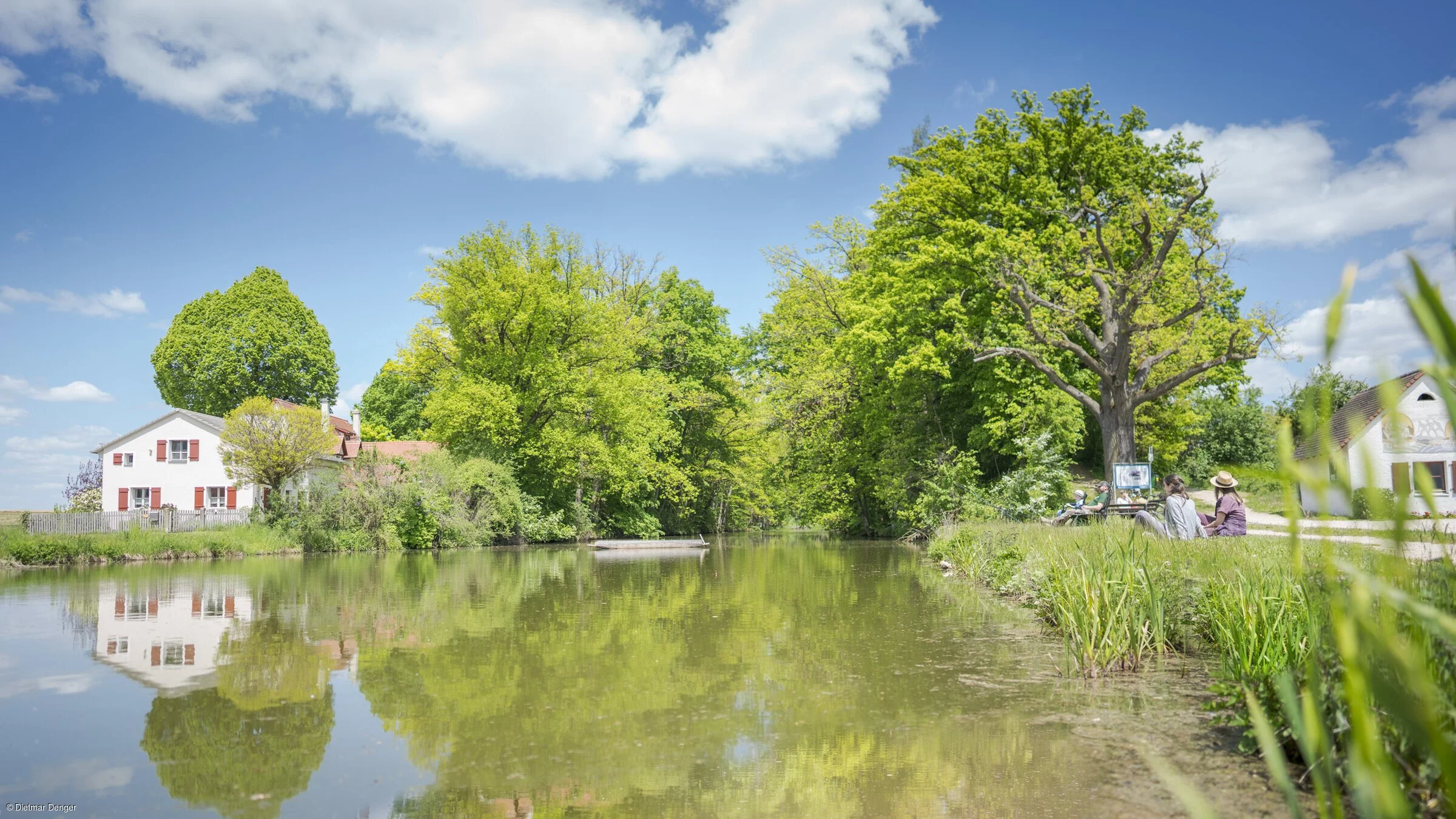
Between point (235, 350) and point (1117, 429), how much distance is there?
42.5 metres

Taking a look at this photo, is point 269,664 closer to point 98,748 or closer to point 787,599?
point 98,748

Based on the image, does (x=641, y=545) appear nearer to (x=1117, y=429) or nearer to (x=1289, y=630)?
(x=1117, y=429)

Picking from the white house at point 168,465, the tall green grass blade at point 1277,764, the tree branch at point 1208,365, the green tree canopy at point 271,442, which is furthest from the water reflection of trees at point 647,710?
the white house at point 168,465

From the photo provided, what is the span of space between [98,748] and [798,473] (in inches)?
1139

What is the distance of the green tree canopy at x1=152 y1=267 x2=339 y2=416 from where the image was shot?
4569cm

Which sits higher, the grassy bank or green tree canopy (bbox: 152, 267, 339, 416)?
green tree canopy (bbox: 152, 267, 339, 416)

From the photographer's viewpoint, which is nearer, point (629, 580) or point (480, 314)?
point (629, 580)

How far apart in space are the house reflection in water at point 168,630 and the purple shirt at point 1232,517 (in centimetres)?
1133

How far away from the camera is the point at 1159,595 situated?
7398 mm

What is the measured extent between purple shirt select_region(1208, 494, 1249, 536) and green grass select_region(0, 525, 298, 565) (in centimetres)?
2489

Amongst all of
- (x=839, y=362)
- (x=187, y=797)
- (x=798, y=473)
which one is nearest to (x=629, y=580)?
(x=187, y=797)

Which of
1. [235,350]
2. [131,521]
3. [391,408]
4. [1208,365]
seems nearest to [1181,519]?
[1208,365]

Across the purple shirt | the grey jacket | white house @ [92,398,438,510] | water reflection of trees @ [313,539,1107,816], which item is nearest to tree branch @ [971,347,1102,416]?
the grey jacket

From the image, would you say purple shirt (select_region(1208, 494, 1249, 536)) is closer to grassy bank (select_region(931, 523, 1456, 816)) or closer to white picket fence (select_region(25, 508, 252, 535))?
grassy bank (select_region(931, 523, 1456, 816))
